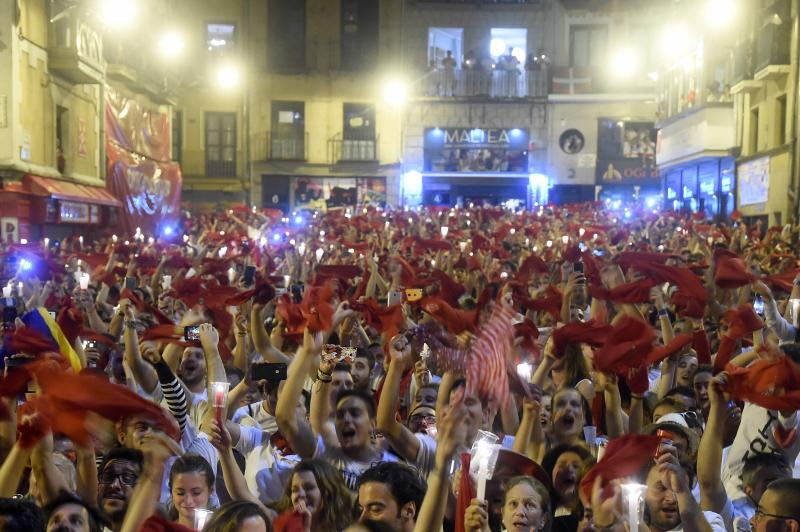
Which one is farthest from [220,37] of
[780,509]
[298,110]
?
[780,509]

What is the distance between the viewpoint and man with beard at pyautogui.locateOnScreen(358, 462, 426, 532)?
4566 millimetres

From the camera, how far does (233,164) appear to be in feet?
133

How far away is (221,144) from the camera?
133 ft

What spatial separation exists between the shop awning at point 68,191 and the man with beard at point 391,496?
1829cm

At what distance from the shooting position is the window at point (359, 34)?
1590 inches

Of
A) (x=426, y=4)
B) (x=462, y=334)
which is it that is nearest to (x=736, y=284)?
(x=462, y=334)

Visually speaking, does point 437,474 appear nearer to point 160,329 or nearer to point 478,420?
point 478,420

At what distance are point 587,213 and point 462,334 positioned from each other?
20437 millimetres

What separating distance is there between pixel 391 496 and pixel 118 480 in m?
1.39

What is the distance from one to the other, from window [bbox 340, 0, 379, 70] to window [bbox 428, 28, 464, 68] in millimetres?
2008

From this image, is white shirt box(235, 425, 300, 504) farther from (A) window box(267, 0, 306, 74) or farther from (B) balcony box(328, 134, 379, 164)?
(A) window box(267, 0, 306, 74)

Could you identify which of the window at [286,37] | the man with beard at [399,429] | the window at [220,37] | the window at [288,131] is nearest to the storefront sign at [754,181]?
the window at [288,131]

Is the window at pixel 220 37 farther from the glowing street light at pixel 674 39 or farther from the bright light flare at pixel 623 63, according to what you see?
the glowing street light at pixel 674 39

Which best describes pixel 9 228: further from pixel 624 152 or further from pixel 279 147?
pixel 624 152
